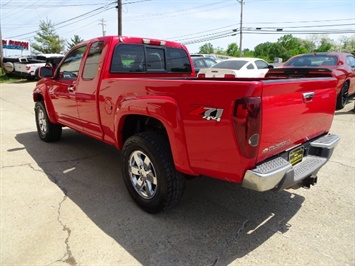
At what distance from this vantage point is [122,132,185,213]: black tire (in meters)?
2.85

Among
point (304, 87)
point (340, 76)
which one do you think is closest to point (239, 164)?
point (304, 87)

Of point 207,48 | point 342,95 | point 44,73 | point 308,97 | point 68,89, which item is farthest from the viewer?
point 207,48

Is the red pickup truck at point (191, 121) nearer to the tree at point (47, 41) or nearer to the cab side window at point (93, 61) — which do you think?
the cab side window at point (93, 61)

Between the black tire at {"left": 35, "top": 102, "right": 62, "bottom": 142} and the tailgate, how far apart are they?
447 cm

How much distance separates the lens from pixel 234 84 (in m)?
2.16

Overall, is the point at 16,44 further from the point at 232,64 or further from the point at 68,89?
the point at 68,89

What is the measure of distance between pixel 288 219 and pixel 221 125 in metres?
1.47

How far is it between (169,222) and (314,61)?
26.1 feet

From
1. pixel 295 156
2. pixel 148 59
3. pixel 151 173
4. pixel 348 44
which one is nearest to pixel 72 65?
pixel 148 59

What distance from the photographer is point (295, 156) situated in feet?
9.13

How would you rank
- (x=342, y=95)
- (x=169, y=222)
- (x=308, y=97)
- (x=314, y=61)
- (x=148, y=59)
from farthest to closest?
(x=314, y=61), (x=342, y=95), (x=148, y=59), (x=169, y=222), (x=308, y=97)

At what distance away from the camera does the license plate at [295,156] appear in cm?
272

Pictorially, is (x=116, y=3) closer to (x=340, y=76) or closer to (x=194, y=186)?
(x=340, y=76)

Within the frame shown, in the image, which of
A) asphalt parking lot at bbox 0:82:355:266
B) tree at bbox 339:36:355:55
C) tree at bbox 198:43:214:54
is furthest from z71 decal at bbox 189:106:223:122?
tree at bbox 198:43:214:54
